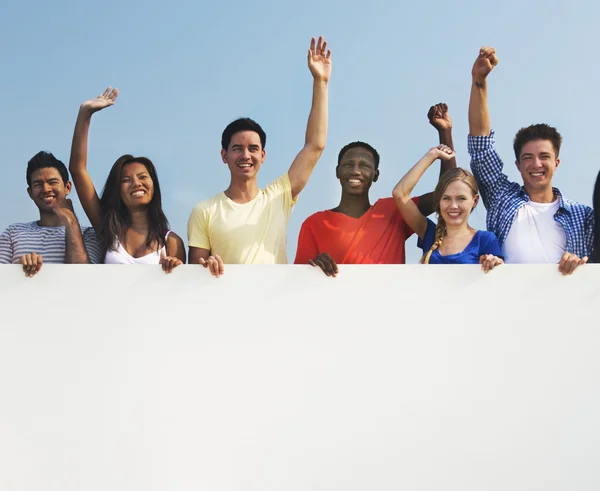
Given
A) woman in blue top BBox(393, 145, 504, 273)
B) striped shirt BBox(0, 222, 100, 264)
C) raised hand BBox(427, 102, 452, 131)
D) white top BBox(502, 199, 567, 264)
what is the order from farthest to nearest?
1. raised hand BBox(427, 102, 452, 131)
2. striped shirt BBox(0, 222, 100, 264)
3. white top BBox(502, 199, 567, 264)
4. woman in blue top BBox(393, 145, 504, 273)

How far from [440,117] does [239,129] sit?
1.39 metres

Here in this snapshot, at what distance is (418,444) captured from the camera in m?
4.25

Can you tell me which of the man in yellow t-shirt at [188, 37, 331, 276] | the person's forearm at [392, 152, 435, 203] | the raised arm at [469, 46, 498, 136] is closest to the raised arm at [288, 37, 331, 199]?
the man in yellow t-shirt at [188, 37, 331, 276]

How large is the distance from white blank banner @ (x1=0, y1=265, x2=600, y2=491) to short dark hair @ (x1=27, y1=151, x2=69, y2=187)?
96 centimetres

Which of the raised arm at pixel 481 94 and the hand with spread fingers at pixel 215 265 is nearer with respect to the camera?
the hand with spread fingers at pixel 215 265

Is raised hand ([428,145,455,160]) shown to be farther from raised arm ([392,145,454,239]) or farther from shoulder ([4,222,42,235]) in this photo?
shoulder ([4,222,42,235])

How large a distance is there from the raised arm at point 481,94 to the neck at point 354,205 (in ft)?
2.78

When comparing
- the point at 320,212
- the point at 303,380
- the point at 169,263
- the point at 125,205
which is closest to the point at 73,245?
the point at 125,205

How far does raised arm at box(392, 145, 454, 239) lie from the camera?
189 inches

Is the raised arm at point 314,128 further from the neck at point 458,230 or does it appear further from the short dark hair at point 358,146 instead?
the neck at point 458,230

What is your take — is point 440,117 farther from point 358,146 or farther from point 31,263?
point 31,263

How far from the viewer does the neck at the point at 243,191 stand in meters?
4.95

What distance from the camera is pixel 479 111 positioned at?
5070mm

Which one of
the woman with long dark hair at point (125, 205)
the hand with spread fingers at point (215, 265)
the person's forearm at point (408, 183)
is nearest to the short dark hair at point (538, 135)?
the person's forearm at point (408, 183)
